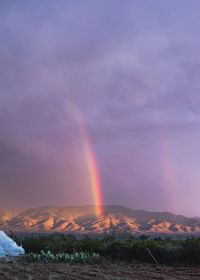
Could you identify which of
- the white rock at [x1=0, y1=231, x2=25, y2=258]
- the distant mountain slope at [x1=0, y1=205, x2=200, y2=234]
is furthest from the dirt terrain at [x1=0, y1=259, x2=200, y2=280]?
the distant mountain slope at [x1=0, y1=205, x2=200, y2=234]

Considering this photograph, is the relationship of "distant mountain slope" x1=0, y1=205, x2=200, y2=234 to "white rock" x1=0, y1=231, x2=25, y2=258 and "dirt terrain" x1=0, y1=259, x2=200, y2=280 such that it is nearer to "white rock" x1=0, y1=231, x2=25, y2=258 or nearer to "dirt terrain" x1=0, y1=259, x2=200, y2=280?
"white rock" x1=0, y1=231, x2=25, y2=258

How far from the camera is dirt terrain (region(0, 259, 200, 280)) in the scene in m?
11.9

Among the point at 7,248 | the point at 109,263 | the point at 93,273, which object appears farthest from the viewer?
the point at 7,248

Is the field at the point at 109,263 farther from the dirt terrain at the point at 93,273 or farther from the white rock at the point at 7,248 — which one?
the white rock at the point at 7,248

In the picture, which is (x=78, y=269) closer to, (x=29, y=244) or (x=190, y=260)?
(x=190, y=260)

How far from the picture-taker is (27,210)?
188375 millimetres

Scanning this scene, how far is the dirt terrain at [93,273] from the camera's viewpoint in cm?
1195

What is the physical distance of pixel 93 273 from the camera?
13133 millimetres

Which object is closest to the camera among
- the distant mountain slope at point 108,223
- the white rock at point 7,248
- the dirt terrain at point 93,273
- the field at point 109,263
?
the dirt terrain at point 93,273

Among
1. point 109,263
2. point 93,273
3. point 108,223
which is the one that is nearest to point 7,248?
point 109,263

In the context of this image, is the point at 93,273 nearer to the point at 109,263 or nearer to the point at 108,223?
the point at 109,263

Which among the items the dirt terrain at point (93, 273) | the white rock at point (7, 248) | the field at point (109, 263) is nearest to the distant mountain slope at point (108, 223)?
the white rock at point (7, 248)

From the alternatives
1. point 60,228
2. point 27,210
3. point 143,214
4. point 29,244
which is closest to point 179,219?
point 143,214

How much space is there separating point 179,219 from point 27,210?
Answer: 282ft
